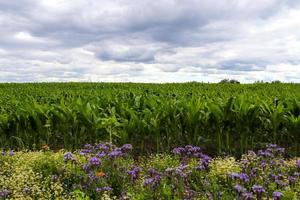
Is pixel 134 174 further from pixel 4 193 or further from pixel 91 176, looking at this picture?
pixel 4 193

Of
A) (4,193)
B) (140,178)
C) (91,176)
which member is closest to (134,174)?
(140,178)

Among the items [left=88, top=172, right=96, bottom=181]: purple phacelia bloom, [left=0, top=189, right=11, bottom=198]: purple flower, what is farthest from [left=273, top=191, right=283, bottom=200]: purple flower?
[left=0, top=189, right=11, bottom=198]: purple flower

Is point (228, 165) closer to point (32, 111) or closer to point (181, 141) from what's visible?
point (181, 141)

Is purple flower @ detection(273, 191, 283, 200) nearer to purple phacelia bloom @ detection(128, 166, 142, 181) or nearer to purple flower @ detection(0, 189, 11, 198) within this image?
purple phacelia bloom @ detection(128, 166, 142, 181)

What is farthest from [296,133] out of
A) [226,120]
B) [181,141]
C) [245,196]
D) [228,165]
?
[245,196]

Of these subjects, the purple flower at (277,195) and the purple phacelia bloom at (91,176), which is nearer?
the purple flower at (277,195)

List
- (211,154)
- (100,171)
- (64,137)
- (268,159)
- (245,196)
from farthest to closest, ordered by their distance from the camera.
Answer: (64,137)
(211,154)
(268,159)
(100,171)
(245,196)

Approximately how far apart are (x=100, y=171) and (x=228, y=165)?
1834mm

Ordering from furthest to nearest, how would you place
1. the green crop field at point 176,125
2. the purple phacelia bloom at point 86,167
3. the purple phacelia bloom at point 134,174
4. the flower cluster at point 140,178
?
the green crop field at point 176,125
the purple phacelia bloom at point 86,167
the purple phacelia bloom at point 134,174
the flower cluster at point 140,178

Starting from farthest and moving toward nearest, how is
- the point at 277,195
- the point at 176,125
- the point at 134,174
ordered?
the point at 176,125 → the point at 134,174 → the point at 277,195

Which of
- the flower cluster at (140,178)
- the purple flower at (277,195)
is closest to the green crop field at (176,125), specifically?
the flower cluster at (140,178)

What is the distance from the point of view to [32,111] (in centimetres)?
927

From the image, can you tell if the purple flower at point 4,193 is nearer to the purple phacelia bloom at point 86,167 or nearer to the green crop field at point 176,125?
the purple phacelia bloom at point 86,167

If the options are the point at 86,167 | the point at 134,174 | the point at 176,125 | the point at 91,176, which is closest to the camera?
the point at 134,174
